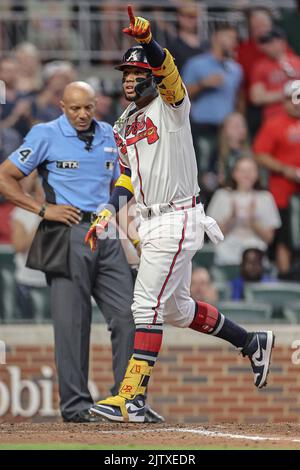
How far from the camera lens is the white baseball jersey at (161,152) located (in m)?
6.90

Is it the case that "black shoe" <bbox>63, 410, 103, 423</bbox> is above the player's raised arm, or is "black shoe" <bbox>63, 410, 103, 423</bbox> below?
below

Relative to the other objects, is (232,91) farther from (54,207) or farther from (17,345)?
(54,207)

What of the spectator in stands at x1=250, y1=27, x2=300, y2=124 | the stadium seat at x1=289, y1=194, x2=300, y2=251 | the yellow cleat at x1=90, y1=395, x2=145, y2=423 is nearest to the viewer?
the yellow cleat at x1=90, y1=395, x2=145, y2=423

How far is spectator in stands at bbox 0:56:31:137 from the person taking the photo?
38.9 ft

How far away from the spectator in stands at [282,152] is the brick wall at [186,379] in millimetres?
1841

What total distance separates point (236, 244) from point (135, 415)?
Answer: 467 cm

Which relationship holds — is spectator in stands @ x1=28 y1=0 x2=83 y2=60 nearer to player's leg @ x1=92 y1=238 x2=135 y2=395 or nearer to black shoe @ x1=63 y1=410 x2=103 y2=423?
player's leg @ x1=92 y1=238 x2=135 y2=395

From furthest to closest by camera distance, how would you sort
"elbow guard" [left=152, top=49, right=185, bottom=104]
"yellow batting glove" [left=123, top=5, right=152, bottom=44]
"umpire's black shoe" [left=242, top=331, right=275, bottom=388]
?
"umpire's black shoe" [left=242, top=331, right=275, bottom=388] → "elbow guard" [left=152, top=49, right=185, bottom=104] → "yellow batting glove" [left=123, top=5, right=152, bottom=44]

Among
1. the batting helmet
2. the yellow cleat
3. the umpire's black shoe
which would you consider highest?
the batting helmet

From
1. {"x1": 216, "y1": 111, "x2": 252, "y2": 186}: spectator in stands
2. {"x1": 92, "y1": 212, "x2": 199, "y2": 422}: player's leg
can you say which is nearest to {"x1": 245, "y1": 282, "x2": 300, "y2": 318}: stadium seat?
{"x1": 216, "y1": 111, "x2": 252, "y2": 186}: spectator in stands

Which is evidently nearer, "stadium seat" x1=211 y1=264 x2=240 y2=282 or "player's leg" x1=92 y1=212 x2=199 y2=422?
"player's leg" x1=92 y1=212 x2=199 y2=422

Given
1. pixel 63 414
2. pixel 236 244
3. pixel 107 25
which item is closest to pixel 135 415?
pixel 63 414

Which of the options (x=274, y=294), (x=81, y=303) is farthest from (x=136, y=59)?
(x=274, y=294)

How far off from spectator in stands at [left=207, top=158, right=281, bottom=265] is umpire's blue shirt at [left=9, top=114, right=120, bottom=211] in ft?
11.0
